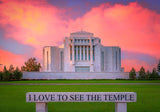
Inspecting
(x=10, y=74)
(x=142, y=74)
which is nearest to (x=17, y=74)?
(x=10, y=74)

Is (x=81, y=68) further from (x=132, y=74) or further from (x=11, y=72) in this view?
(x=11, y=72)

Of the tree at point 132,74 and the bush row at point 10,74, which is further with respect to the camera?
the tree at point 132,74

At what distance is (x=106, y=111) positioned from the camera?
27.6ft

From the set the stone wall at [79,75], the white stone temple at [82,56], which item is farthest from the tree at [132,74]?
the white stone temple at [82,56]

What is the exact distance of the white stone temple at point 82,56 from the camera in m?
57.0

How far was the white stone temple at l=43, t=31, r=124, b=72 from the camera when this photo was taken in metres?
57.0

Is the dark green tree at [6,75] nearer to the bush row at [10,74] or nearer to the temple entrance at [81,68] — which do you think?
the bush row at [10,74]

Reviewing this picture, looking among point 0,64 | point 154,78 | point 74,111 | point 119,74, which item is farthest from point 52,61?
point 74,111

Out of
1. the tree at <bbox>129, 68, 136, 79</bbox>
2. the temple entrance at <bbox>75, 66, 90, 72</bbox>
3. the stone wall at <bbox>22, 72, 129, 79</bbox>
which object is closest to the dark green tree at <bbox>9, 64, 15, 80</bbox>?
the stone wall at <bbox>22, 72, 129, 79</bbox>

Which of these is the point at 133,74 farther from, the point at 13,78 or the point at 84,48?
the point at 13,78

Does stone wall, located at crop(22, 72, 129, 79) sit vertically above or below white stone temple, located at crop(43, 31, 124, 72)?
below

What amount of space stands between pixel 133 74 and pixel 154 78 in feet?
21.3

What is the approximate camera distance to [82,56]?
57.7 m

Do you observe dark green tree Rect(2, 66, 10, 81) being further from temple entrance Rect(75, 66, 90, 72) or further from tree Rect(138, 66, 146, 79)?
tree Rect(138, 66, 146, 79)
